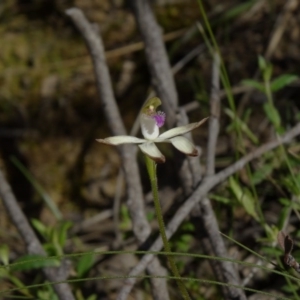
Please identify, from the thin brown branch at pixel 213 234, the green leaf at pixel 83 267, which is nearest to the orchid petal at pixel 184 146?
the thin brown branch at pixel 213 234

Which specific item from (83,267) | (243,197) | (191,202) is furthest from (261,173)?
(83,267)

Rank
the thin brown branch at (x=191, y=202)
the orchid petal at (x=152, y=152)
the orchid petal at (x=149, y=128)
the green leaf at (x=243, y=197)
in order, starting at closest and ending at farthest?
the orchid petal at (x=152, y=152)
the orchid petal at (x=149, y=128)
the thin brown branch at (x=191, y=202)
the green leaf at (x=243, y=197)

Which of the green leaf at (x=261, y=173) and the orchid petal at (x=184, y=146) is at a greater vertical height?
the orchid petal at (x=184, y=146)

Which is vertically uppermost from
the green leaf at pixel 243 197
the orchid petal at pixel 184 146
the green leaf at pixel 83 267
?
the orchid petal at pixel 184 146

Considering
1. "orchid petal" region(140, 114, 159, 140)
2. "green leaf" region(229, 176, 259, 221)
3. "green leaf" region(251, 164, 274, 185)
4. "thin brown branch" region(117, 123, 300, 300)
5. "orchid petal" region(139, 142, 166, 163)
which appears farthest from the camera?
"green leaf" region(251, 164, 274, 185)

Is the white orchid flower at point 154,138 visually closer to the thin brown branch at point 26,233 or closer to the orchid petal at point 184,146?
the orchid petal at point 184,146

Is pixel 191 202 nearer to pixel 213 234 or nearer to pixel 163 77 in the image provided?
pixel 213 234

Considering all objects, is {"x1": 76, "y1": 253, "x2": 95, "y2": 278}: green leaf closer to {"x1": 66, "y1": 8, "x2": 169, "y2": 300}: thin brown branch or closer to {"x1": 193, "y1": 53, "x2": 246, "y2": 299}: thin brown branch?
{"x1": 66, "y1": 8, "x2": 169, "y2": 300}: thin brown branch

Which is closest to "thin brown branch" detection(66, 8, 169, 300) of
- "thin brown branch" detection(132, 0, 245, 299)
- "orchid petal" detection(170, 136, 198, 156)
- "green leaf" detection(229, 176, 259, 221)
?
"thin brown branch" detection(132, 0, 245, 299)

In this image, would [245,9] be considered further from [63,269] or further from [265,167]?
[63,269]
